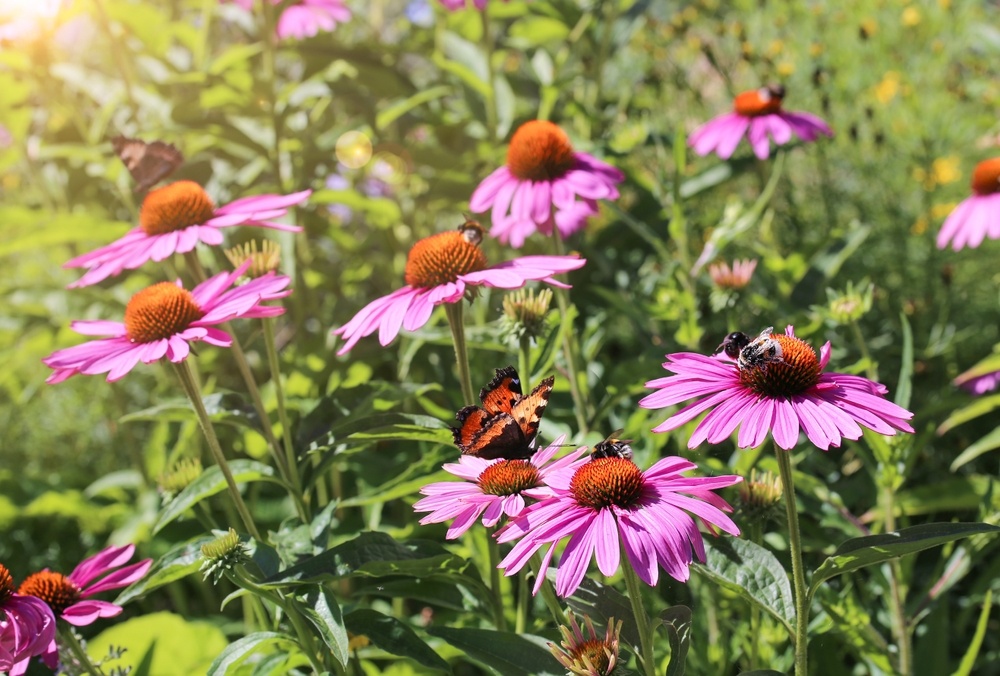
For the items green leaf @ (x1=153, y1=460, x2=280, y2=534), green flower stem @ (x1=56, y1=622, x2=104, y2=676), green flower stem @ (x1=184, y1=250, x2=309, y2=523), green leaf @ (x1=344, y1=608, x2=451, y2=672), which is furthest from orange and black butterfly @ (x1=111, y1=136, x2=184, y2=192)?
green leaf @ (x1=344, y1=608, x2=451, y2=672)

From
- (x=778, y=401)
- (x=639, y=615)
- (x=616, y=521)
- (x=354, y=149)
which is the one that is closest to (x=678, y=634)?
(x=639, y=615)

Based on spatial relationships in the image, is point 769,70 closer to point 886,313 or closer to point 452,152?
point 886,313

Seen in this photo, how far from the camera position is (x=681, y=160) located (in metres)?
1.88

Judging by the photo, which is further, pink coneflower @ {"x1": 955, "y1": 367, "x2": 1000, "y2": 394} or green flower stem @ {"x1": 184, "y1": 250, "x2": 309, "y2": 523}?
pink coneflower @ {"x1": 955, "y1": 367, "x2": 1000, "y2": 394}

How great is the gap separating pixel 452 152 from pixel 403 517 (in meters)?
1.30

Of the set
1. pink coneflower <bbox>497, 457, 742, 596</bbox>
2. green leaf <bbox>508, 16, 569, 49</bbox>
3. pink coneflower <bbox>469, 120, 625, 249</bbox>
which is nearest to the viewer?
pink coneflower <bbox>497, 457, 742, 596</bbox>

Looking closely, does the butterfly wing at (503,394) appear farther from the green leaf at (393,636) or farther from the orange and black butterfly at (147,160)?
the orange and black butterfly at (147,160)

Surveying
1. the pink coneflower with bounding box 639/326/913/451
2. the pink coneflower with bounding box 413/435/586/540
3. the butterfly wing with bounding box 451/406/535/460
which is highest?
the pink coneflower with bounding box 639/326/913/451

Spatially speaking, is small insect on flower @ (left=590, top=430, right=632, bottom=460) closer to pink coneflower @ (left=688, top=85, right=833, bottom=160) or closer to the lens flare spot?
pink coneflower @ (left=688, top=85, right=833, bottom=160)

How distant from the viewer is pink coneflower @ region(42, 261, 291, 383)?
1.27 meters

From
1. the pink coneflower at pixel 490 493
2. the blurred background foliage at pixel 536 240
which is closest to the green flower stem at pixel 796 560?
the pink coneflower at pixel 490 493

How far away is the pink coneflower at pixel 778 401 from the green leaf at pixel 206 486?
28.0 inches

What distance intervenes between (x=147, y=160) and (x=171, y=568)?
0.78 metres

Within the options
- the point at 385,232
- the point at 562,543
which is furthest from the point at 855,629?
the point at 385,232
